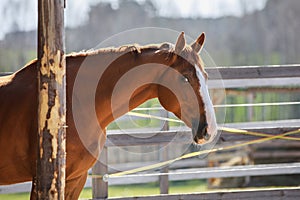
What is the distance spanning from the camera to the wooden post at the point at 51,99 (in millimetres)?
3020

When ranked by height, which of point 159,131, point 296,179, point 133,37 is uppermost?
point 133,37

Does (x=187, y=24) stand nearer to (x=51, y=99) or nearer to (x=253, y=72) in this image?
(x=253, y=72)

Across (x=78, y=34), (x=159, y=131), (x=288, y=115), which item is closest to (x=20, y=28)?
(x=78, y=34)

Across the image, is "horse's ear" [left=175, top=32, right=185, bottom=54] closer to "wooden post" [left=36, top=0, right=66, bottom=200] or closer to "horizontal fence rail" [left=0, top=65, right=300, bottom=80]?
"wooden post" [left=36, top=0, right=66, bottom=200]

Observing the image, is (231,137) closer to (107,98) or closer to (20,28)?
(107,98)

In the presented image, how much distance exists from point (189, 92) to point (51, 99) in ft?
3.05

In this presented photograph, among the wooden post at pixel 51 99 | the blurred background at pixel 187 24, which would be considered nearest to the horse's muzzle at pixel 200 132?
the wooden post at pixel 51 99

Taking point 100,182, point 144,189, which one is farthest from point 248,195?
point 144,189

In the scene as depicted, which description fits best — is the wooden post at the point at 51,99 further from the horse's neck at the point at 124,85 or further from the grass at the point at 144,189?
the grass at the point at 144,189

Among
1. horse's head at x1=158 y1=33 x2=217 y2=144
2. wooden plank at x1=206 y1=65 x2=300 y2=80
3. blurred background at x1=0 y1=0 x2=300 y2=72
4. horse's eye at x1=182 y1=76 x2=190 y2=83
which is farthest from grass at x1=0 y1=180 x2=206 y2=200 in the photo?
horse's eye at x1=182 y1=76 x2=190 y2=83

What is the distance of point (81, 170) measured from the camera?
146 inches

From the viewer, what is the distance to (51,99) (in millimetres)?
3080

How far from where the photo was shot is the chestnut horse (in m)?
3.59

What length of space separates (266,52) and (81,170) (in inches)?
592
